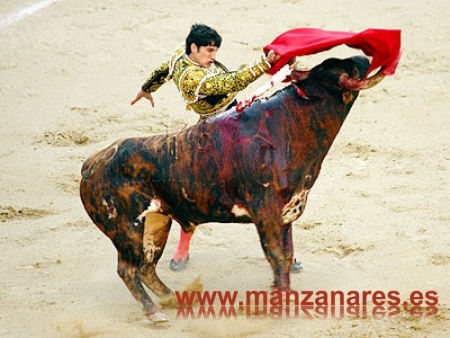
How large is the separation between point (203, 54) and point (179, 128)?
10.8 feet

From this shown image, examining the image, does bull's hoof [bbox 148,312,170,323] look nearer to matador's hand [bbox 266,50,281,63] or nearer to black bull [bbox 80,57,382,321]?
black bull [bbox 80,57,382,321]

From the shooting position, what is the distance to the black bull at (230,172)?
19.8 feet

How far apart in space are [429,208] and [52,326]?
9.79 ft

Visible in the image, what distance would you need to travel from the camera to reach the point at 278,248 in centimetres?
615

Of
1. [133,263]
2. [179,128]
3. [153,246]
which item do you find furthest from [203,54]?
[179,128]

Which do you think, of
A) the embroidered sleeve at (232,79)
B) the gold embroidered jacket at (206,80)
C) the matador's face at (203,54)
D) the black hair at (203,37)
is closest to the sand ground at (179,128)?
the gold embroidered jacket at (206,80)

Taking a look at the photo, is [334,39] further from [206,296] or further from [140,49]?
[140,49]

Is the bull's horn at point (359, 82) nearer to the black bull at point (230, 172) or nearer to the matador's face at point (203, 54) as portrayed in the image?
the black bull at point (230, 172)

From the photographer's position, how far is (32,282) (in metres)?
7.10

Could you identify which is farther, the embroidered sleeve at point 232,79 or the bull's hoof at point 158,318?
the bull's hoof at point 158,318

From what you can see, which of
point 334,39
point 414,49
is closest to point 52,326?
point 334,39

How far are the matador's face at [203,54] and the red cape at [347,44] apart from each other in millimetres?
527

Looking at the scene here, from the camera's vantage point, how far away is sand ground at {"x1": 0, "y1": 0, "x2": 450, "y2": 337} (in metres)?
6.60

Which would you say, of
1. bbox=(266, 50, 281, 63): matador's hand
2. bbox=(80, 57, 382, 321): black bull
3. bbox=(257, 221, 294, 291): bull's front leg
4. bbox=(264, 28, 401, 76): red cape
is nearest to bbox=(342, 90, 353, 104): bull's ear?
bbox=(80, 57, 382, 321): black bull
